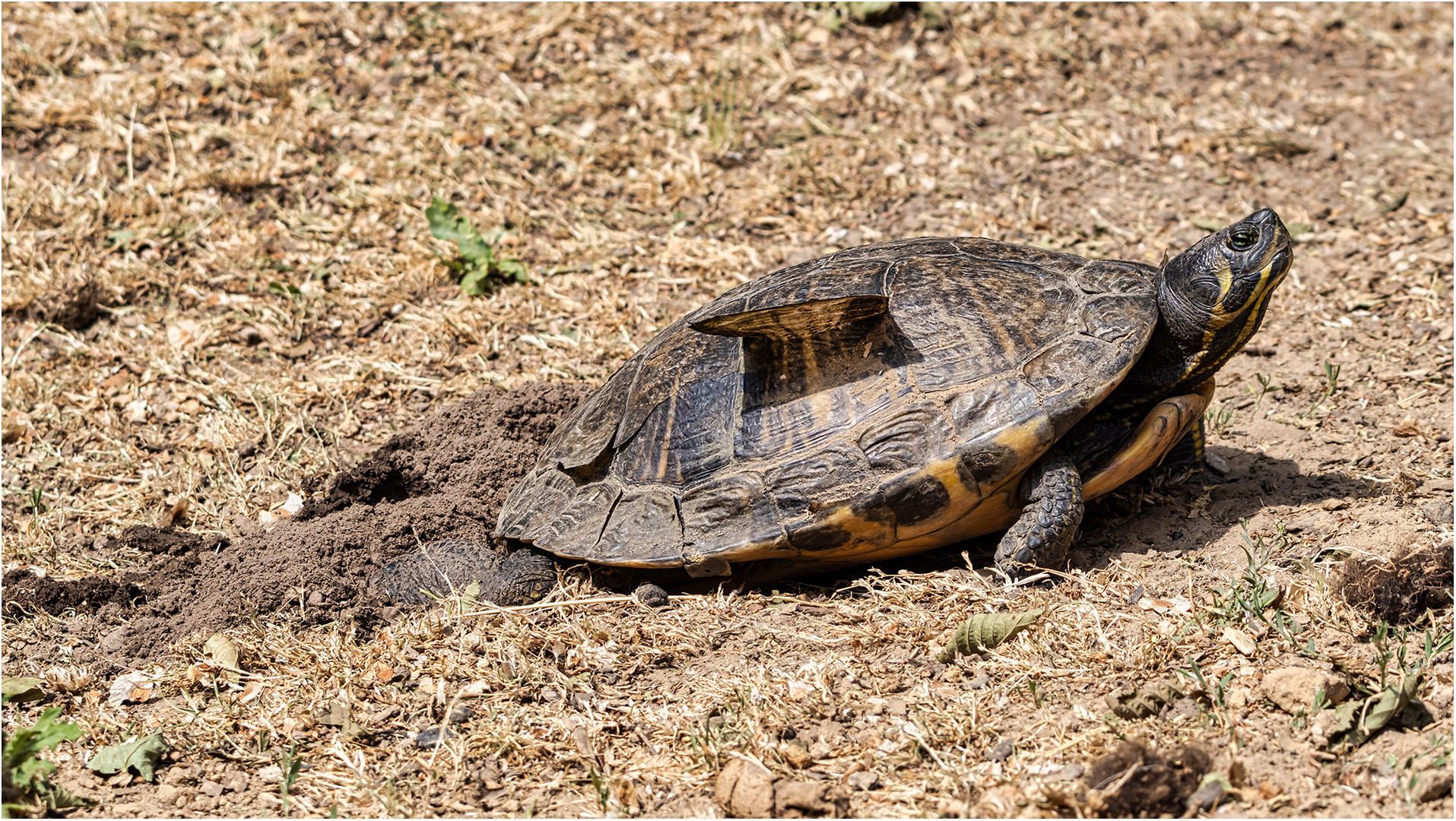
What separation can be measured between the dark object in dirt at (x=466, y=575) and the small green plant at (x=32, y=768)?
1385mm

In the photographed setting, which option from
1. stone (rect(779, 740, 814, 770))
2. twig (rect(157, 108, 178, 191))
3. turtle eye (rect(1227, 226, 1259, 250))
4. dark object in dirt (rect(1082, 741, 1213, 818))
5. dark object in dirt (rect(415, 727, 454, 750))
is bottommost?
dark object in dirt (rect(415, 727, 454, 750))

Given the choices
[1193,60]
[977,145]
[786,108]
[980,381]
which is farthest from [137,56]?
[1193,60]

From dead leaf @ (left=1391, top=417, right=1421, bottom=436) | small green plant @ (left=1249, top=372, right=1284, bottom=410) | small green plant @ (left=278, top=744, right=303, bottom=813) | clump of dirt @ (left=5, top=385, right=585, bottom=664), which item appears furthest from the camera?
small green plant @ (left=1249, top=372, right=1284, bottom=410)

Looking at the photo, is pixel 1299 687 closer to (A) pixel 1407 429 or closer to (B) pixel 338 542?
(A) pixel 1407 429

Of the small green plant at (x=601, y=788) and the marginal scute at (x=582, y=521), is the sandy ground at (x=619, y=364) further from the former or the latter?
the marginal scute at (x=582, y=521)

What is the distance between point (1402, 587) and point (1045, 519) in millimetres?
1214

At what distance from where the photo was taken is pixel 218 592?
4555mm

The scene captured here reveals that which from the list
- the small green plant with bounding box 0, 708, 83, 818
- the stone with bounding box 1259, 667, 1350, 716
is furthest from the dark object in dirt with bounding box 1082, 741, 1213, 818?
the small green plant with bounding box 0, 708, 83, 818

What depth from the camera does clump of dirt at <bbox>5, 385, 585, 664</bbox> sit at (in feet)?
14.6

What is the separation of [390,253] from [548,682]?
167 inches

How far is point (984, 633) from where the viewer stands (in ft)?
12.6

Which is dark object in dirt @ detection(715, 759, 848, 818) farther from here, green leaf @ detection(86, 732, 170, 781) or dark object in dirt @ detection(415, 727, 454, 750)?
green leaf @ detection(86, 732, 170, 781)

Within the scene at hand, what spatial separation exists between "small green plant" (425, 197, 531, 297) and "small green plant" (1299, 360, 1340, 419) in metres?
4.73

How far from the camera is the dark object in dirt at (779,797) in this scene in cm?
319
